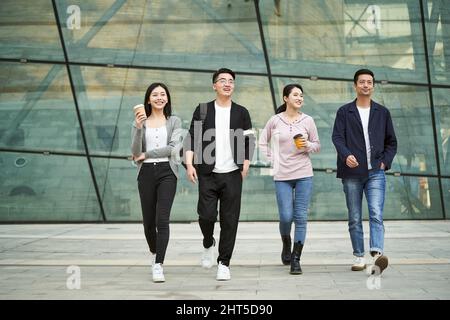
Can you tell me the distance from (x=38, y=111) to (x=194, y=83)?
3.29m

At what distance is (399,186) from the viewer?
1553 cm

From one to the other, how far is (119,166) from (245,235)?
4327mm

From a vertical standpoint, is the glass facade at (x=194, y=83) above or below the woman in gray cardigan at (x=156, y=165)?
above

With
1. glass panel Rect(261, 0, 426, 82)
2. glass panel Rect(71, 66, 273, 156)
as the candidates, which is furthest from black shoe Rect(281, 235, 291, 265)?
glass panel Rect(261, 0, 426, 82)

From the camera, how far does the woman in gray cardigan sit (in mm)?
7383

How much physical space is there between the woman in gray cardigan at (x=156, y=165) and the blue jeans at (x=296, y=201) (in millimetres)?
1193

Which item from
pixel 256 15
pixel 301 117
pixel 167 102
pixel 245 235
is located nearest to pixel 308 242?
pixel 245 235

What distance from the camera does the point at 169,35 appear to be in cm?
1588

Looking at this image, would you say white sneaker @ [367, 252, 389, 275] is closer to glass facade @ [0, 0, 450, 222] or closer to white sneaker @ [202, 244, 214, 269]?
white sneaker @ [202, 244, 214, 269]

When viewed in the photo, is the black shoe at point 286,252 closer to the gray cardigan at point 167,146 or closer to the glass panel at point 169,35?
the gray cardigan at point 167,146

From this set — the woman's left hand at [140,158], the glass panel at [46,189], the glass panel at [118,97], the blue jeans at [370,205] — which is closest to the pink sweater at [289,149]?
the blue jeans at [370,205]

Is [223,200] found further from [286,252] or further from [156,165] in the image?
[286,252]

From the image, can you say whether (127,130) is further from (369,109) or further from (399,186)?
(369,109)

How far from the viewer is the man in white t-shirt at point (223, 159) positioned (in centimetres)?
754
